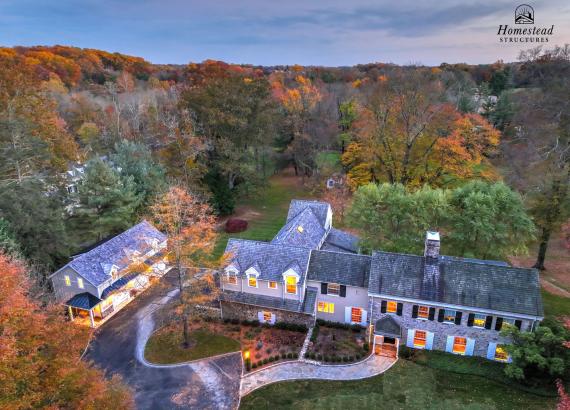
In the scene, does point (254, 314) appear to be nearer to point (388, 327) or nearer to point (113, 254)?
point (388, 327)

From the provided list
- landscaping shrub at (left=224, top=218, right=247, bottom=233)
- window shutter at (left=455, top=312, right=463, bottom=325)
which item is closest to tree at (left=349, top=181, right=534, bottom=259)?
window shutter at (left=455, top=312, right=463, bottom=325)

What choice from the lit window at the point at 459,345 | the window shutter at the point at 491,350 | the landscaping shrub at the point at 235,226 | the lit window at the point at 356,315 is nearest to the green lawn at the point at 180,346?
the lit window at the point at 356,315

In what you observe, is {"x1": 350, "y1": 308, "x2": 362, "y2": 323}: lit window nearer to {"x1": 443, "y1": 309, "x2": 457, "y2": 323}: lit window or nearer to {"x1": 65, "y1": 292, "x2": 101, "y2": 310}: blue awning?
{"x1": 443, "y1": 309, "x2": 457, "y2": 323}: lit window

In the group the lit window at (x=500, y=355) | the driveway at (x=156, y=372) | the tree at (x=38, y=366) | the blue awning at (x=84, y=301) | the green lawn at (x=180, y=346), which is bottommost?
the driveway at (x=156, y=372)

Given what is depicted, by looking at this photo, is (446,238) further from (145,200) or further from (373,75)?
(373,75)

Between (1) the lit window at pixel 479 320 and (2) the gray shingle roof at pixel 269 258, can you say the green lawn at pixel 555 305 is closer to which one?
(1) the lit window at pixel 479 320

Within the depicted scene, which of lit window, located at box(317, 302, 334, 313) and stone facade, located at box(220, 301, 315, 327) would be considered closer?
stone facade, located at box(220, 301, 315, 327)
